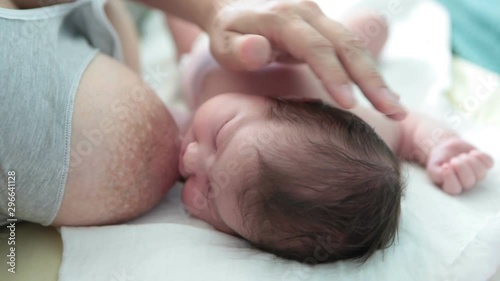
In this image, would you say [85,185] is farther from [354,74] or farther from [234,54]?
[354,74]

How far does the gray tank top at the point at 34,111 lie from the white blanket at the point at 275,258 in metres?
0.08

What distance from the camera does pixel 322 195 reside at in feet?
2.07

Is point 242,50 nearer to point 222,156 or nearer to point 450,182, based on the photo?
point 222,156

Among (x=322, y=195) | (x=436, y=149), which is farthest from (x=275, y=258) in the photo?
(x=436, y=149)

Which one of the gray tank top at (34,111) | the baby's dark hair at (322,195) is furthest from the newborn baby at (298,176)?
the gray tank top at (34,111)

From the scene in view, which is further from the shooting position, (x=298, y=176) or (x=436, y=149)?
(x=436, y=149)

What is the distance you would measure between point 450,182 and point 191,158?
1.22ft

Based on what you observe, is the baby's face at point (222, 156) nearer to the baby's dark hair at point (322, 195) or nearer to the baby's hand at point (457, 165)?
the baby's dark hair at point (322, 195)

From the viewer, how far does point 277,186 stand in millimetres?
642

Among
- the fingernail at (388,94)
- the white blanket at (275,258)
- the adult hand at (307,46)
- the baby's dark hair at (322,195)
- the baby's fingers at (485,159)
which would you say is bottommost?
the white blanket at (275,258)

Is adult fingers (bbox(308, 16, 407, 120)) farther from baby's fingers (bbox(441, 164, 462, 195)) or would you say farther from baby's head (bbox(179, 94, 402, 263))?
baby's fingers (bbox(441, 164, 462, 195))

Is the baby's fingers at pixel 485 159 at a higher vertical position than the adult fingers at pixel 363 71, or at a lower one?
lower

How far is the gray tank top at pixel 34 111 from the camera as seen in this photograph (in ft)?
2.00

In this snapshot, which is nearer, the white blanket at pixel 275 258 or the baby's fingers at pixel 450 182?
the white blanket at pixel 275 258
